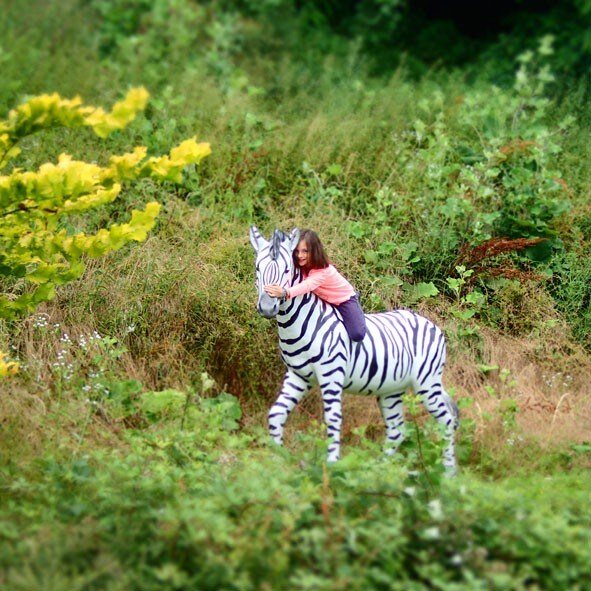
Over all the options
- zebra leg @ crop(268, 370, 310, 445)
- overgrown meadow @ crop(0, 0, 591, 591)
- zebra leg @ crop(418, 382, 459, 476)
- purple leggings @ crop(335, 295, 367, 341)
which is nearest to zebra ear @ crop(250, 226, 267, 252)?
purple leggings @ crop(335, 295, 367, 341)

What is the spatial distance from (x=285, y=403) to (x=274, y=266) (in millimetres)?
904

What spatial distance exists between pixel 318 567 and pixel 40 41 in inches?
371

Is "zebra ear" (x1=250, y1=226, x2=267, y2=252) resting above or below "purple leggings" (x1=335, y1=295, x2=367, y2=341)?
above

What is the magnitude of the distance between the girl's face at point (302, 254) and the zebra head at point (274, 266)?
0.08 metres

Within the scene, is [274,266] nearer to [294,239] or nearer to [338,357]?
[294,239]

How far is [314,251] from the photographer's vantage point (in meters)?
5.76

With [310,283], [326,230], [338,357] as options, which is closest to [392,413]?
[338,357]

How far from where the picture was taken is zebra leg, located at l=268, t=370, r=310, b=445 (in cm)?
581

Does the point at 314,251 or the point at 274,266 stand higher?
the point at 314,251

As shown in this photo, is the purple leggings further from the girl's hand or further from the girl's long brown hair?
the girl's hand

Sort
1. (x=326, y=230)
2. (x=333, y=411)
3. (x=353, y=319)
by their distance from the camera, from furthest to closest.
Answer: (x=326, y=230) → (x=353, y=319) → (x=333, y=411)

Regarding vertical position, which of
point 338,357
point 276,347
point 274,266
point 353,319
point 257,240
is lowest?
point 276,347

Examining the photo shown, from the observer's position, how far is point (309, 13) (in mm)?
13734

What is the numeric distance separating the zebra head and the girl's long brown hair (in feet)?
0.25
